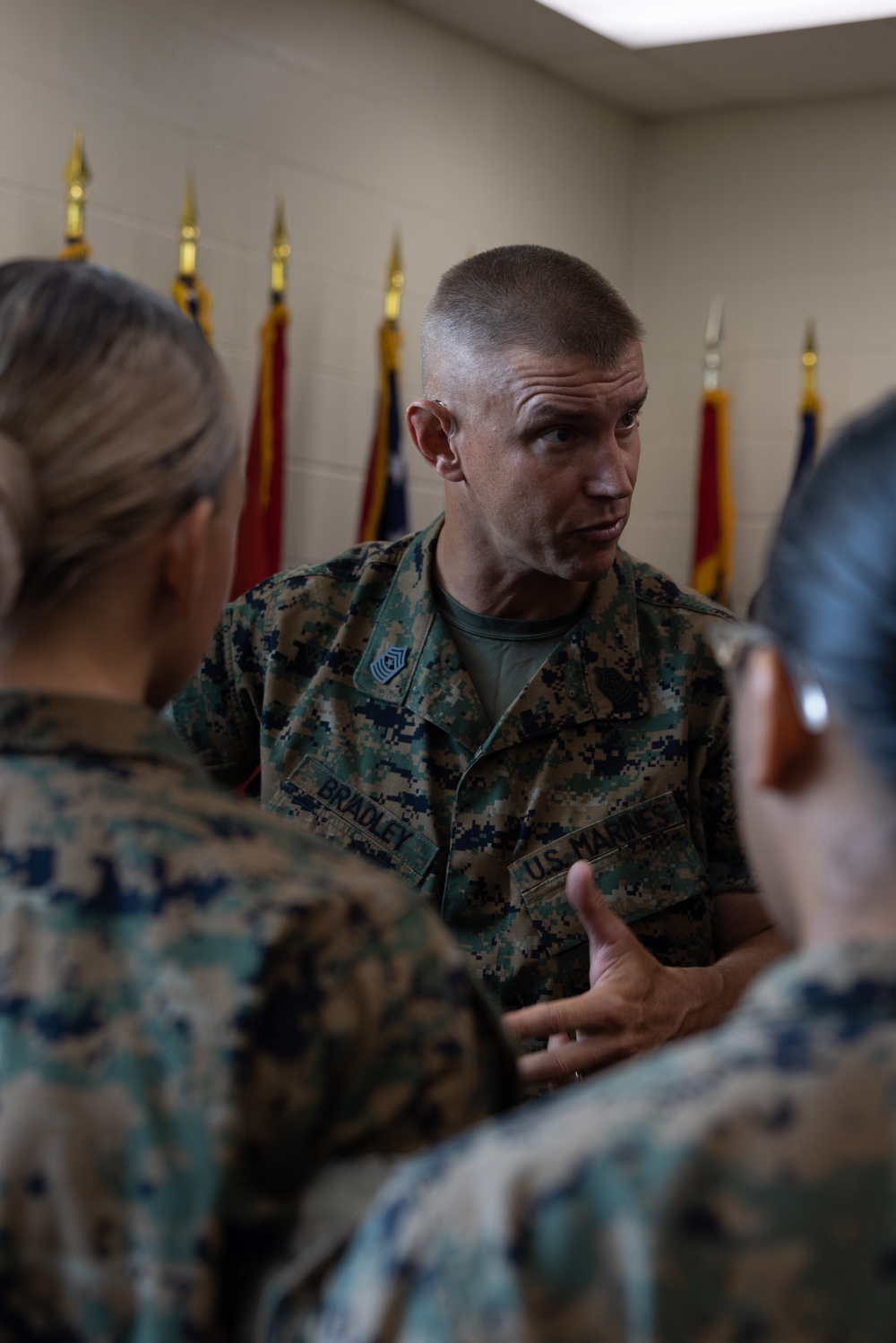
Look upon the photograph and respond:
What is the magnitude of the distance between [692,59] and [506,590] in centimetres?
313

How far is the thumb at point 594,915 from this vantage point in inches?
53.9

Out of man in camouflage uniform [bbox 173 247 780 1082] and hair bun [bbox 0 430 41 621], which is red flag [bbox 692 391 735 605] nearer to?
man in camouflage uniform [bbox 173 247 780 1082]

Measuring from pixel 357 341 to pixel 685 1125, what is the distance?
151 inches

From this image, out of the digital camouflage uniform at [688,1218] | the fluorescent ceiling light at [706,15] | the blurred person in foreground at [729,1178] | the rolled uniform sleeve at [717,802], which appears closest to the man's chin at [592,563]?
the rolled uniform sleeve at [717,802]

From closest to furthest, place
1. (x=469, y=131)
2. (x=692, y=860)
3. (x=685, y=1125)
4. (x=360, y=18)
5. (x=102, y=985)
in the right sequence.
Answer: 1. (x=685, y=1125)
2. (x=102, y=985)
3. (x=692, y=860)
4. (x=360, y=18)
5. (x=469, y=131)

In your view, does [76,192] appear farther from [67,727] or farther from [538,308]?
[67,727]

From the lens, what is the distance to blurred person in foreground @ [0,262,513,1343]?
0.85 metres

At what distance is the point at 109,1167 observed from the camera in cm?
86

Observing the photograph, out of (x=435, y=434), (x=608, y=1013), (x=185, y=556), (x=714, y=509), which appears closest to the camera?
(x=185, y=556)

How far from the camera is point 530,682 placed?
199 centimetres

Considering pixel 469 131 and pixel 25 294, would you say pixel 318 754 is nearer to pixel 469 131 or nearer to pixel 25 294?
pixel 25 294

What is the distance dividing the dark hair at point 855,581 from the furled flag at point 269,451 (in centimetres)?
322

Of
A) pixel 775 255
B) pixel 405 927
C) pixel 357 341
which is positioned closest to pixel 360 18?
pixel 357 341

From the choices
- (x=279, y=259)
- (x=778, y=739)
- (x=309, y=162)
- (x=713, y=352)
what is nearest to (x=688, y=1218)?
(x=778, y=739)
